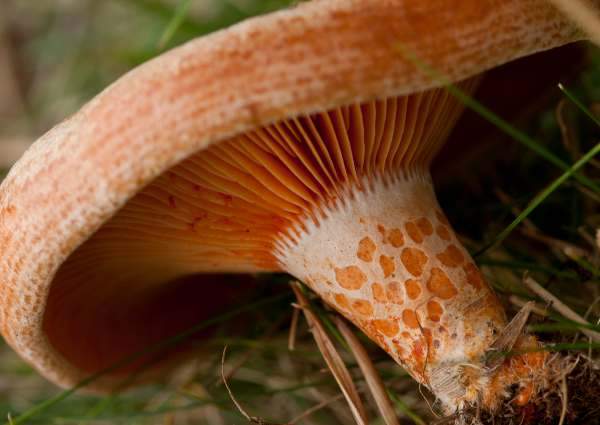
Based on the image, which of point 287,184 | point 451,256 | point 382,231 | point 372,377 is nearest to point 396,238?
point 382,231

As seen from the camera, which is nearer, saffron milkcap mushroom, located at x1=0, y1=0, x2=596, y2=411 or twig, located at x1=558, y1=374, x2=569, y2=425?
saffron milkcap mushroom, located at x1=0, y1=0, x2=596, y2=411

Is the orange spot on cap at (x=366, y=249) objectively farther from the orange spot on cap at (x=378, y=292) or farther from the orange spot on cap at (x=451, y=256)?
the orange spot on cap at (x=451, y=256)

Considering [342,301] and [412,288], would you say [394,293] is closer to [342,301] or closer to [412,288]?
[412,288]

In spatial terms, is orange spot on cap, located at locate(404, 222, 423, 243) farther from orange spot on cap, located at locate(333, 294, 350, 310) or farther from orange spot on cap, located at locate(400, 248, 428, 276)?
orange spot on cap, located at locate(333, 294, 350, 310)

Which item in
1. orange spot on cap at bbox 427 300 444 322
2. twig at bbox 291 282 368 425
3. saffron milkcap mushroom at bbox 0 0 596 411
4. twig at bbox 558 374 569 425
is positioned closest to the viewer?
saffron milkcap mushroom at bbox 0 0 596 411

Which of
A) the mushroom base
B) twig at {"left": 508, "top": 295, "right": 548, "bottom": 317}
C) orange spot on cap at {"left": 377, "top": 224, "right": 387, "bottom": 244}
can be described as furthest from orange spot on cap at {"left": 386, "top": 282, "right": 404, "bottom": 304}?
twig at {"left": 508, "top": 295, "right": 548, "bottom": 317}

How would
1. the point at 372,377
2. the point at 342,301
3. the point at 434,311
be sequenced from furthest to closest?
the point at 372,377, the point at 342,301, the point at 434,311

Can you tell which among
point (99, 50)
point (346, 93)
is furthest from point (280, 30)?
point (99, 50)

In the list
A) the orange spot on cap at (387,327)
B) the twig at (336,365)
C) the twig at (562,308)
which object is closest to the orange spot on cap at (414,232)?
the orange spot on cap at (387,327)
